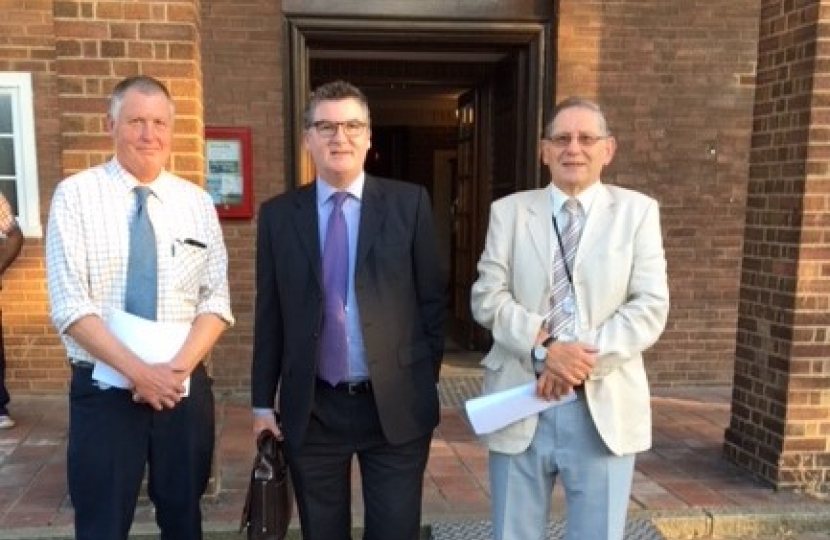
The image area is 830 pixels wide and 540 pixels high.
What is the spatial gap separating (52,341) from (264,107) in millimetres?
2514

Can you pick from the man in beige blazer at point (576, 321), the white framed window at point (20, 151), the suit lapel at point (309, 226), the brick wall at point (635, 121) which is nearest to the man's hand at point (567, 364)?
the man in beige blazer at point (576, 321)

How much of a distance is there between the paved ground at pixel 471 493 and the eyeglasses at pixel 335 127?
2.20 metres

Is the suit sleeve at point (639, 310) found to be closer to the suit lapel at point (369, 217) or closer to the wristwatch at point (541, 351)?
the wristwatch at point (541, 351)

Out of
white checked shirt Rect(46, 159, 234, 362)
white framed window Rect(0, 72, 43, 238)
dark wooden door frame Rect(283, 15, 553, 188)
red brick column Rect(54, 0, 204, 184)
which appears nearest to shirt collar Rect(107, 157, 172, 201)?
white checked shirt Rect(46, 159, 234, 362)

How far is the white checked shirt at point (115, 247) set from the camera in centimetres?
256

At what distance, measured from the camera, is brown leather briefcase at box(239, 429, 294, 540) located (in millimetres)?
2629

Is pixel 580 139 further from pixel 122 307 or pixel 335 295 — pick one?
pixel 122 307

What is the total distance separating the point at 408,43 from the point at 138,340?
14.6ft

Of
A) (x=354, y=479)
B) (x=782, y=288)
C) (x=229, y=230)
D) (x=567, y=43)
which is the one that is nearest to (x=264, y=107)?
(x=229, y=230)

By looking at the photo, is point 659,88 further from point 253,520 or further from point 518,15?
point 253,520

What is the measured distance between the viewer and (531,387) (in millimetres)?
2568

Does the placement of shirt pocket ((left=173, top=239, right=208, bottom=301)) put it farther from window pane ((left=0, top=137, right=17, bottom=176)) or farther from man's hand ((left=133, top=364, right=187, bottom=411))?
window pane ((left=0, top=137, right=17, bottom=176))

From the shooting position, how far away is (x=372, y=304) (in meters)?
2.57

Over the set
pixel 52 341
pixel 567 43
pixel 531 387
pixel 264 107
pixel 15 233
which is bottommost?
pixel 52 341
